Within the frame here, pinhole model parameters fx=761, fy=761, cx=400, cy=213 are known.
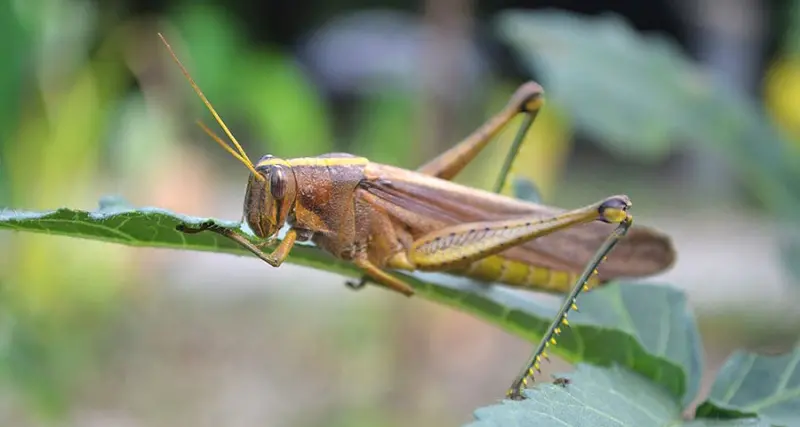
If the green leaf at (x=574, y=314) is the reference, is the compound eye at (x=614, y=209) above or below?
above

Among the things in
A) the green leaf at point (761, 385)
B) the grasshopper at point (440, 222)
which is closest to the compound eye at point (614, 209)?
the grasshopper at point (440, 222)

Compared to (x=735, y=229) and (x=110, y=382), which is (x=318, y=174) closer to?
(x=110, y=382)

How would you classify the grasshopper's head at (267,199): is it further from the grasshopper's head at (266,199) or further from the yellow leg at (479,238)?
the yellow leg at (479,238)

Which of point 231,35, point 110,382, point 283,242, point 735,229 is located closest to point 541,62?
point 283,242

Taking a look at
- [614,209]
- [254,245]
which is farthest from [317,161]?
[614,209]

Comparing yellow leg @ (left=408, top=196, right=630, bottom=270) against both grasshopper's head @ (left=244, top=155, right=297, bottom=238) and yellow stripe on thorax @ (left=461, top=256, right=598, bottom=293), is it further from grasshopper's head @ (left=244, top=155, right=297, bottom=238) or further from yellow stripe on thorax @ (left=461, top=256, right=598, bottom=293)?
grasshopper's head @ (left=244, top=155, right=297, bottom=238)

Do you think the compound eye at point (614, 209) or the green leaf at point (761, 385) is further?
the compound eye at point (614, 209)

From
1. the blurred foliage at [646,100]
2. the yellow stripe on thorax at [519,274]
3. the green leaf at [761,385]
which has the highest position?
the blurred foliage at [646,100]

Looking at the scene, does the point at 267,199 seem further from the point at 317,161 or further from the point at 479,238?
the point at 479,238
